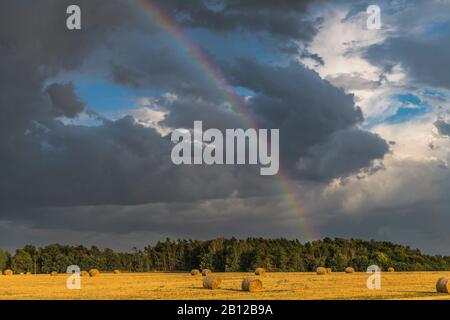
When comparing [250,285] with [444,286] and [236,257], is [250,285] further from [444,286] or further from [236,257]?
[236,257]

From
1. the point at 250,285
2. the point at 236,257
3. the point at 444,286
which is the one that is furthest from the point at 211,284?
the point at 236,257

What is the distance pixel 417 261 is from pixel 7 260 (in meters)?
105

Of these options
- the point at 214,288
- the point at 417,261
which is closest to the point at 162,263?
the point at 417,261

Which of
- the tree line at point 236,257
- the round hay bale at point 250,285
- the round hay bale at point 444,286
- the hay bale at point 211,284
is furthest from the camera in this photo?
the tree line at point 236,257

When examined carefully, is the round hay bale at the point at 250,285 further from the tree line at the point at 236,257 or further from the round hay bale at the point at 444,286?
the tree line at the point at 236,257

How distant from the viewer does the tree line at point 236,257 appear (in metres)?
114

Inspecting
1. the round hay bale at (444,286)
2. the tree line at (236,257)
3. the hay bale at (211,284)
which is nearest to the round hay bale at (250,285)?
the hay bale at (211,284)

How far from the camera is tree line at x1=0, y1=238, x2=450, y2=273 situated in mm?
114438

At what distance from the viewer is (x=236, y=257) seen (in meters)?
126

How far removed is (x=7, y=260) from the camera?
535 feet

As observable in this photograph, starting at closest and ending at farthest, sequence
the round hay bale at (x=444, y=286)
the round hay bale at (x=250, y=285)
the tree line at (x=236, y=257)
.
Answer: the round hay bale at (x=444, y=286), the round hay bale at (x=250, y=285), the tree line at (x=236, y=257)

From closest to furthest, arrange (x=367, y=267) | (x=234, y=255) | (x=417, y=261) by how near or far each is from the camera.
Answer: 1. (x=367, y=267)
2. (x=417, y=261)
3. (x=234, y=255)
